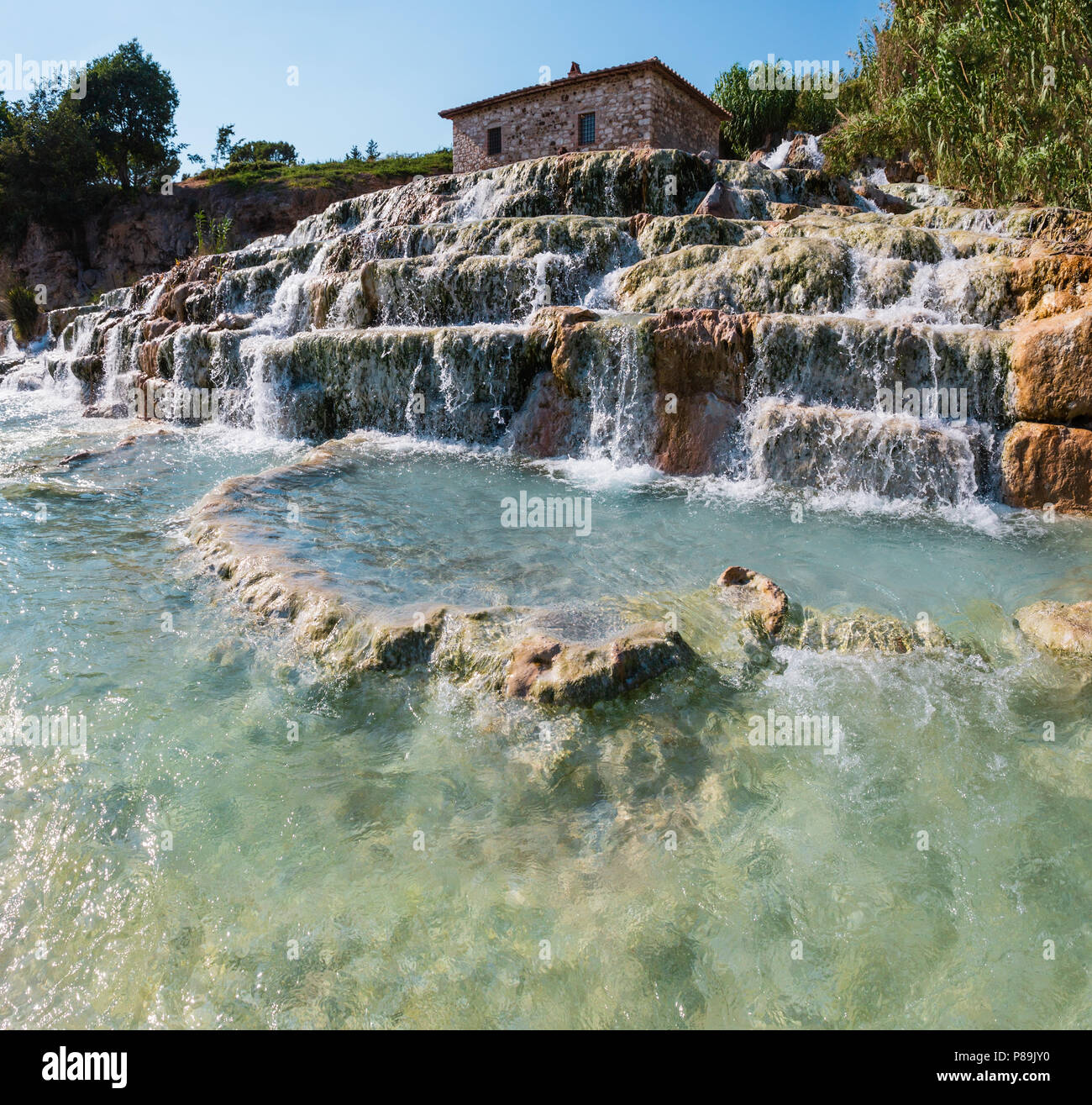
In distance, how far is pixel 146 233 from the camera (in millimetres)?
30594

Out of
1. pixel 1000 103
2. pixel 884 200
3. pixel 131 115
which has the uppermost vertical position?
pixel 131 115

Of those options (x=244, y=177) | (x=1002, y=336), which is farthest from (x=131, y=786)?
(x=244, y=177)

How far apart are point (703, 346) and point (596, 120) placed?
17.1 meters

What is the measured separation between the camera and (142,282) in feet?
65.5

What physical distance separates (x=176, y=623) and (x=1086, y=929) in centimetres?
507

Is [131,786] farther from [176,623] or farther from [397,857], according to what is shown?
[176,623]

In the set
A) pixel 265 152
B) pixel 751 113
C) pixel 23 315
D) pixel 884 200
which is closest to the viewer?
pixel 884 200

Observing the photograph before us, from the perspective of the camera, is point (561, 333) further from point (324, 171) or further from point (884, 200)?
point (324, 171)

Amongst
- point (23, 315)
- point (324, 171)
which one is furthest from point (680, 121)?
point (23, 315)

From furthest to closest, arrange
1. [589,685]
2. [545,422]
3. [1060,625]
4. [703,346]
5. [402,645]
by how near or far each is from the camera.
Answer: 1. [545,422]
2. [703,346]
3. [1060,625]
4. [402,645]
5. [589,685]

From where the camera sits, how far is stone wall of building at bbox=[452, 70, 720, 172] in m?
21.1

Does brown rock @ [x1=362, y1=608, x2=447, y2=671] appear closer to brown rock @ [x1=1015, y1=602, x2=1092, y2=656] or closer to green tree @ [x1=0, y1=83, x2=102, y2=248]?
brown rock @ [x1=1015, y1=602, x2=1092, y2=656]

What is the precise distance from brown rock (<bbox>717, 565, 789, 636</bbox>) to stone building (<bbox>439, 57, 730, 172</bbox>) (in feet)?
64.4
